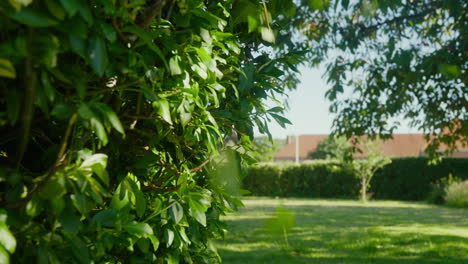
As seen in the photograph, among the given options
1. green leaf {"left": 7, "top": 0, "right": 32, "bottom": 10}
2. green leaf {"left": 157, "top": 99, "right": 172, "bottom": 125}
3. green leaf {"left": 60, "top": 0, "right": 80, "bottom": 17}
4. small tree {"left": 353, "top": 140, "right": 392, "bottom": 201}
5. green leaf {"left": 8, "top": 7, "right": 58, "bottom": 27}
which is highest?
green leaf {"left": 60, "top": 0, "right": 80, "bottom": 17}

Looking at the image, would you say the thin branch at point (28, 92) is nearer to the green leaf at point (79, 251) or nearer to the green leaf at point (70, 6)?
the green leaf at point (70, 6)

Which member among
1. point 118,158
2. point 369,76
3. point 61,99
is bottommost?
point 118,158

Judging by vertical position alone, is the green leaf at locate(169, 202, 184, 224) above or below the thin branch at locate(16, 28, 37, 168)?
below

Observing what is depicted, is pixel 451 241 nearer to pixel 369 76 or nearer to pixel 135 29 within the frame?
pixel 369 76

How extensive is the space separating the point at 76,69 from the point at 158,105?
25cm

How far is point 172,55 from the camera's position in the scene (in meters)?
1.44

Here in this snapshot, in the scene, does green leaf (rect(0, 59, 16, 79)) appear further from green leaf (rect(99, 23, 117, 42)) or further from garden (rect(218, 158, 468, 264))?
garden (rect(218, 158, 468, 264))

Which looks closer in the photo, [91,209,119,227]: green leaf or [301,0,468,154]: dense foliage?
[91,209,119,227]: green leaf

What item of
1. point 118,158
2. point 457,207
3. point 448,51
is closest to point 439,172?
point 457,207

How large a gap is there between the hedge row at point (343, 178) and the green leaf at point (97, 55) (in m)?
20.6

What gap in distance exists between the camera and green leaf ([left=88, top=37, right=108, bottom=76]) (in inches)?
40.1

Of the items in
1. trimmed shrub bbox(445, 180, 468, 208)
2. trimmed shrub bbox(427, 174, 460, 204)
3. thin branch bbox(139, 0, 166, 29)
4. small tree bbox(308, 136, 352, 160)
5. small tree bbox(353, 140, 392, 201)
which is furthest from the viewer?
small tree bbox(308, 136, 352, 160)

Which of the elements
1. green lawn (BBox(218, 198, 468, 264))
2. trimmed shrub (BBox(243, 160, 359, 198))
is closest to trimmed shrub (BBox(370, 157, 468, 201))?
trimmed shrub (BBox(243, 160, 359, 198))

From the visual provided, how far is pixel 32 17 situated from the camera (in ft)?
2.87
